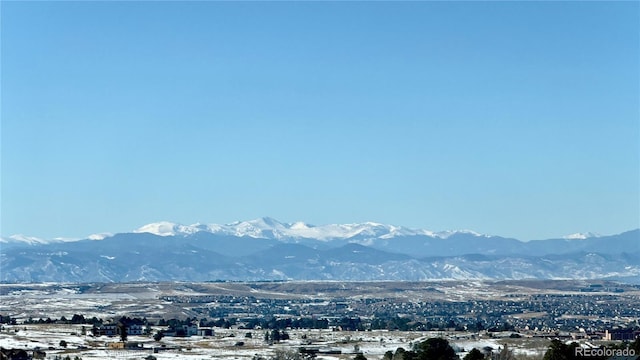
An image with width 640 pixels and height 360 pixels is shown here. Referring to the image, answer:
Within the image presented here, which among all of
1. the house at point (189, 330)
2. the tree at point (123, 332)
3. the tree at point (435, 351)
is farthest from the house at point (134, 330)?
the tree at point (435, 351)

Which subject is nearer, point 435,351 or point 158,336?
point 435,351


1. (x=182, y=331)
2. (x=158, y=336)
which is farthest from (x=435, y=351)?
(x=182, y=331)

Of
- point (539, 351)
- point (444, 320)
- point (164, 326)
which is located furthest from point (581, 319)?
point (539, 351)

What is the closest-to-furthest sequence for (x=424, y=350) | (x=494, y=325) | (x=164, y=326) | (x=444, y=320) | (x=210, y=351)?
(x=424, y=350), (x=210, y=351), (x=164, y=326), (x=494, y=325), (x=444, y=320)

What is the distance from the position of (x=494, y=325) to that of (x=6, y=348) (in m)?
88.3

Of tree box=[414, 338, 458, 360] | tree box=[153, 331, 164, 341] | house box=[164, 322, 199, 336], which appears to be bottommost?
tree box=[414, 338, 458, 360]

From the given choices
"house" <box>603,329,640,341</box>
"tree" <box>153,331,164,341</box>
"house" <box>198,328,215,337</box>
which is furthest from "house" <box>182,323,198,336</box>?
"house" <box>603,329,640,341</box>

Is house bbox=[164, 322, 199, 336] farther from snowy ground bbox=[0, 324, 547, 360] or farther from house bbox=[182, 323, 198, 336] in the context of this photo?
snowy ground bbox=[0, 324, 547, 360]

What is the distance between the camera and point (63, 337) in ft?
427

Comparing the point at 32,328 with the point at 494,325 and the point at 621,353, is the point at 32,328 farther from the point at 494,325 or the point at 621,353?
the point at 621,353

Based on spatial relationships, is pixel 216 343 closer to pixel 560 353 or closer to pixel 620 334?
pixel 620 334

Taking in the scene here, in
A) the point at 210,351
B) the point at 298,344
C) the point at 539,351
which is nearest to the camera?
the point at 539,351

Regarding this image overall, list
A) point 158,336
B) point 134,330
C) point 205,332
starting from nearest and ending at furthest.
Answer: point 158,336
point 134,330
point 205,332

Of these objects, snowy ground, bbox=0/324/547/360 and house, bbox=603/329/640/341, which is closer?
snowy ground, bbox=0/324/547/360
